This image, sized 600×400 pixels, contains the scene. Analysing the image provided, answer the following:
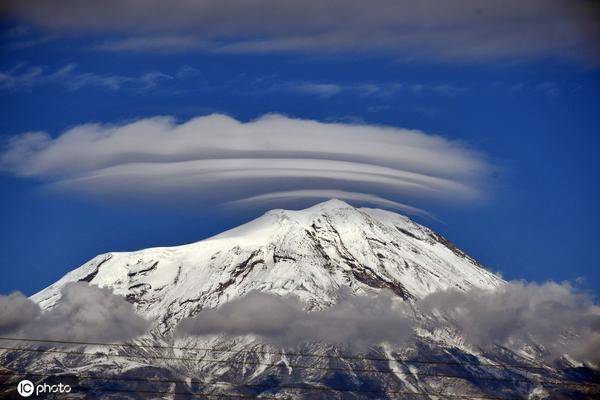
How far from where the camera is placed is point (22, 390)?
157625 mm
